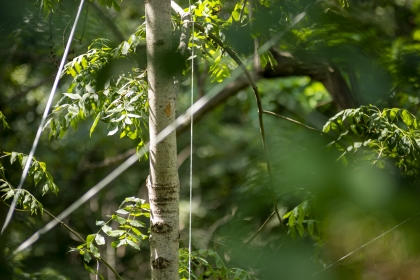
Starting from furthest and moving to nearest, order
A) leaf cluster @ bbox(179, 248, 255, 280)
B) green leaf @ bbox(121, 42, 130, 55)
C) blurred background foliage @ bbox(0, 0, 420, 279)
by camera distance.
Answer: leaf cluster @ bbox(179, 248, 255, 280) < green leaf @ bbox(121, 42, 130, 55) < blurred background foliage @ bbox(0, 0, 420, 279)

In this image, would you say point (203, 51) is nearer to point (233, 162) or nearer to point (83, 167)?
point (233, 162)

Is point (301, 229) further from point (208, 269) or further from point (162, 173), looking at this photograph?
Result: point (208, 269)

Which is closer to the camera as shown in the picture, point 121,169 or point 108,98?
point 121,169

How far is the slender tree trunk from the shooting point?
3.23 ft

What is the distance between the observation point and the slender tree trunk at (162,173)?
0.99 m

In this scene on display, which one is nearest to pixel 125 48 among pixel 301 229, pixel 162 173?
pixel 162 173

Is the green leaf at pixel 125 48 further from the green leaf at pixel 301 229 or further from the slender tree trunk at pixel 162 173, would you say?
the green leaf at pixel 301 229

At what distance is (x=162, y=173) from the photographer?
1.04 m

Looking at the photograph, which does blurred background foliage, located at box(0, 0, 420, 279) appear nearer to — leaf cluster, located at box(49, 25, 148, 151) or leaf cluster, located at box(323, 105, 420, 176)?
leaf cluster, located at box(323, 105, 420, 176)

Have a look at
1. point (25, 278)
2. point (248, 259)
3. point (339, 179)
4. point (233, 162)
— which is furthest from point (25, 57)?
point (339, 179)

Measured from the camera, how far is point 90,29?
186 cm

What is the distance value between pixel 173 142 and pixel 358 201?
662 millimetres

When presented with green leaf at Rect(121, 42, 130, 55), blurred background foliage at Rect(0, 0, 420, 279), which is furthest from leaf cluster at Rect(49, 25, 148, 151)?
blurred background foliage at Rect(0, 0, 420, 279)

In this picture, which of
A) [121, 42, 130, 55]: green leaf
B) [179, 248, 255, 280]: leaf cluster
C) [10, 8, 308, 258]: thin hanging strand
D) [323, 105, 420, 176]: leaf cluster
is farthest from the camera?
[179, 248, 255, 280]: leaf cluster
